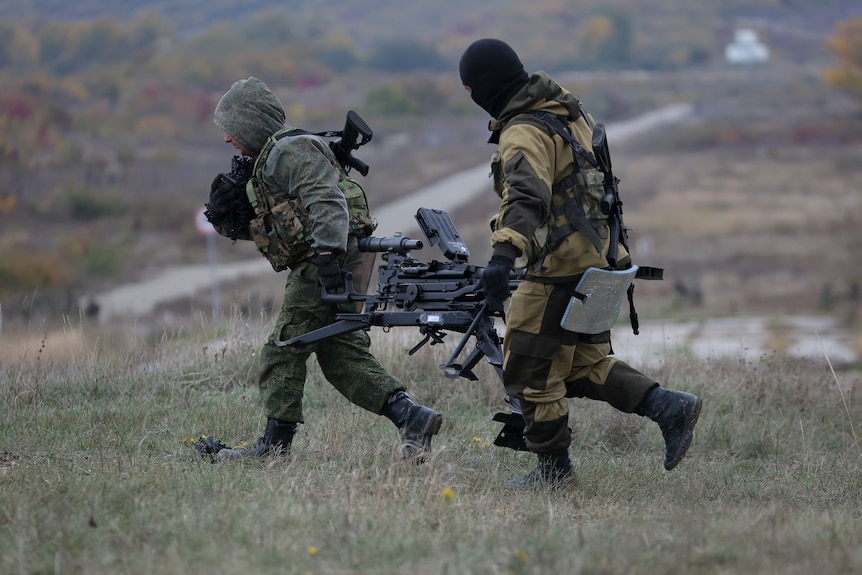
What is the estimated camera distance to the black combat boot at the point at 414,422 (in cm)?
554

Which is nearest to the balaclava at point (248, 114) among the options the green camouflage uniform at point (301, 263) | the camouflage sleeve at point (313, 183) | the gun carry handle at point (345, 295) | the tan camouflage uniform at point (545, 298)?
the green camouflage uniform at point (301, 263)

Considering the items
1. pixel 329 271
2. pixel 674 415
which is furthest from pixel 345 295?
pixel 674 415

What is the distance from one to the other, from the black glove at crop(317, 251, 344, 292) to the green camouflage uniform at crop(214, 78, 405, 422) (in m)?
0.05

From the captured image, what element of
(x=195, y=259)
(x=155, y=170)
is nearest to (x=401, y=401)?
(x=195, y=259)

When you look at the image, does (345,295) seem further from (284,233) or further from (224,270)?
(224,270)

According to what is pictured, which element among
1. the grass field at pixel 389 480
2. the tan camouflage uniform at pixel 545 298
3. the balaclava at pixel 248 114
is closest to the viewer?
the grass field at pixel 389 480

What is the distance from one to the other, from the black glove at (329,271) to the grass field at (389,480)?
91cm

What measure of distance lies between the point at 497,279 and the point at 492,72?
1058 millimetres

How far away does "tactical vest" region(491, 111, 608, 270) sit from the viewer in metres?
4.98

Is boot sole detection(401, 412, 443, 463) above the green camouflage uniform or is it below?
below

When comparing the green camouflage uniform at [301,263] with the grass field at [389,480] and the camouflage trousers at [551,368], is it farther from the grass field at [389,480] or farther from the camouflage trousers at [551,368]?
the camouflage trousers at [551,368]

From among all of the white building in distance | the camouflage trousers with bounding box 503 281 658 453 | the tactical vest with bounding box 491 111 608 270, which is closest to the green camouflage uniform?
the camouflage trousers with bounding box 503 281 658 453

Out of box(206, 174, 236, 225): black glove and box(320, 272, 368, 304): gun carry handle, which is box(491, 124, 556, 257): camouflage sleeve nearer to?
box(320, 272, 368, 304): gun carry handle

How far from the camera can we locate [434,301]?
209 inches
